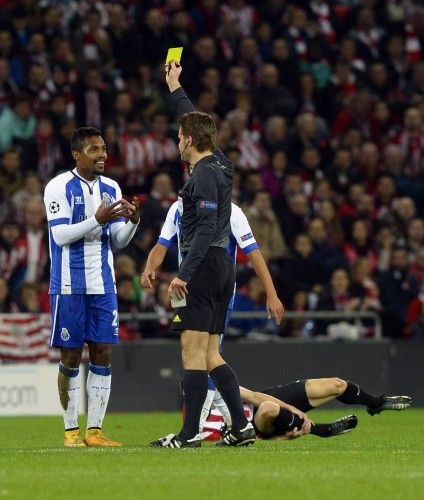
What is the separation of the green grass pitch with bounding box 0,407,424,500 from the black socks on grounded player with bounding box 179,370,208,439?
22cm

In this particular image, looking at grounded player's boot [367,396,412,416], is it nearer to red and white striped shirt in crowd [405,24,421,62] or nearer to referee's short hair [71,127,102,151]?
referee's short hair [71,127,102,151]

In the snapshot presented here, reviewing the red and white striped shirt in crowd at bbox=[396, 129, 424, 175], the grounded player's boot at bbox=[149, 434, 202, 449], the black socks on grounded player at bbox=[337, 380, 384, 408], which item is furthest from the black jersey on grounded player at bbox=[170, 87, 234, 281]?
the red and white striped shirt in crowd at bbox=[396, 129, 424, 175]

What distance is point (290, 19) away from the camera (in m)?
23.6

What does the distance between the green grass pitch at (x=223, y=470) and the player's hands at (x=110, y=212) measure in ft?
5.30

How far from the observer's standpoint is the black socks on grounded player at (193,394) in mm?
10008

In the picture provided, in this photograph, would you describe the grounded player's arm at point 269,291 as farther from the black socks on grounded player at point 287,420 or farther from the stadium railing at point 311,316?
the stadium railing at point 311,316

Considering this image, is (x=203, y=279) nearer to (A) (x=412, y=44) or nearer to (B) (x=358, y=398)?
(B) (x=358, y=398)

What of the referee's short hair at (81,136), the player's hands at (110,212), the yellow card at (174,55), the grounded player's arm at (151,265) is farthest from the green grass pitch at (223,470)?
the yellow card at (174,55)

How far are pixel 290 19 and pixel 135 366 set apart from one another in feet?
26.4

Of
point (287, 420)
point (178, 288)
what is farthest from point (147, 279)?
point (287, 420)

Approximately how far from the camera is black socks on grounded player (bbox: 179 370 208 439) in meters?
10.0

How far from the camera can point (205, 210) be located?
9875 millimetres

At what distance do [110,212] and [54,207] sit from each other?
1.85 ft

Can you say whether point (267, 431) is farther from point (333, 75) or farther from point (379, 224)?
point (333, 75)
